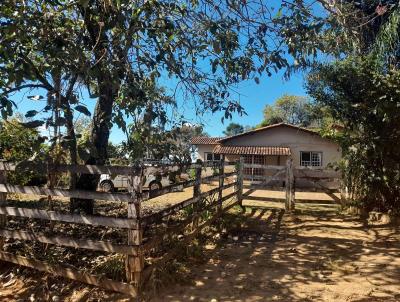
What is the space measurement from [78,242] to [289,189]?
7.55 metres

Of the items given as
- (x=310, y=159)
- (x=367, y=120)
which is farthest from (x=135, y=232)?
(x=310, y=159)

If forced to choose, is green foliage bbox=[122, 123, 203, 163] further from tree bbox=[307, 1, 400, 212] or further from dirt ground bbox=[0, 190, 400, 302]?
tree bbox=[307, 1, 400, 212]

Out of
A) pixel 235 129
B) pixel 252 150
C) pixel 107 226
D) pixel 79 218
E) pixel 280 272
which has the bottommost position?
pixel 280 272

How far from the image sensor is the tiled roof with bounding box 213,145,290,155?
91.3ft

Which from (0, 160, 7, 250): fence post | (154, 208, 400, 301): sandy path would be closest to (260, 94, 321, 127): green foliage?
(154, 208, 400, 301): sandy path

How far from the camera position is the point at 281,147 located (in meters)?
28.4

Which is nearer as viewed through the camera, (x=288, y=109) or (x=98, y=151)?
(x=98, y=151)

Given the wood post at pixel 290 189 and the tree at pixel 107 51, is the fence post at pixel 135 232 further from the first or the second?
the wood post at pixel 290 189

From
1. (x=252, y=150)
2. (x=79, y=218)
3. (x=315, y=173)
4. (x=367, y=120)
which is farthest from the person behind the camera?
(x=252, y=150)

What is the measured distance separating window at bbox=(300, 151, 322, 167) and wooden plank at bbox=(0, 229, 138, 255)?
24.7m

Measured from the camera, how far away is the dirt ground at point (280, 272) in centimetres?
473

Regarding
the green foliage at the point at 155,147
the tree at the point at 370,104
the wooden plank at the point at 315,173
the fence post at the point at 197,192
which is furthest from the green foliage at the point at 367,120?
the green foliage at the point at 155,147

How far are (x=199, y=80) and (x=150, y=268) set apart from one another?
3.36m

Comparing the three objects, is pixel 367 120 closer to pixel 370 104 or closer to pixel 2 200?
pixel 370 104
